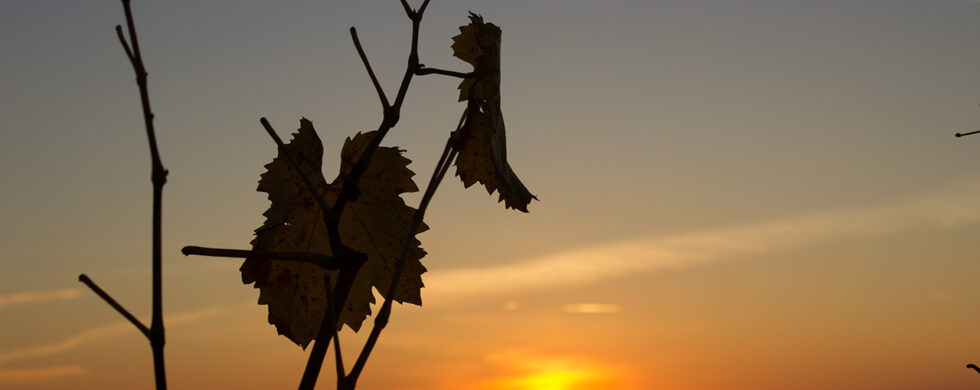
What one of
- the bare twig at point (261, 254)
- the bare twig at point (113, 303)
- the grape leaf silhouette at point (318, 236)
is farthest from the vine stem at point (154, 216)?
the grape leaf silhouette at point (318, 236)

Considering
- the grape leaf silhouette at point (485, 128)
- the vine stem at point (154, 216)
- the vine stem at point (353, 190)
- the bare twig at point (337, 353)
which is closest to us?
the vine stem at point (154, 216)

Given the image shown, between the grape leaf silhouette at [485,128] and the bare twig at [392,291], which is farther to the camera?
the grape leaf silhouette at [485,128]

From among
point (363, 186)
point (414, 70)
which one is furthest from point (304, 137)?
point (414, 70)

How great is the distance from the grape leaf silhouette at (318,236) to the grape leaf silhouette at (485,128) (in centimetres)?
12

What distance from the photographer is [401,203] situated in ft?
5.58

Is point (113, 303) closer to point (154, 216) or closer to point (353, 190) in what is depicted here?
point (154, 216)

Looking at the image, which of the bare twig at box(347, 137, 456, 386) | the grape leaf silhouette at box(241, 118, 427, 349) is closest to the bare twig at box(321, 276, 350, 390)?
the bare twig at box(347, 137, 456, 386)

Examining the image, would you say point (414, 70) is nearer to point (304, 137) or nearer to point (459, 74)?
point (459, 74)

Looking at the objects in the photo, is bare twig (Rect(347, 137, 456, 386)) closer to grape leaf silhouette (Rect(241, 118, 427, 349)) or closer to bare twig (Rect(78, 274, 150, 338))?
grape leaf silhouette (Rect(241, 118, 427, 349))

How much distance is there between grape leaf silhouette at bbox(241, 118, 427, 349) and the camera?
171 cm

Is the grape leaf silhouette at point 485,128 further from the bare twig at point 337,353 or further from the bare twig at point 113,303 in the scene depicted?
the bare twig at point 113,303

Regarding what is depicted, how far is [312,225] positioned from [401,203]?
22cm

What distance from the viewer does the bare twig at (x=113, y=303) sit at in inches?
37.5

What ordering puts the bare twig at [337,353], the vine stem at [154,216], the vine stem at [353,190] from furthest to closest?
the vine stem at [353,190]
the bare twig at [337,353]
the vine stem at [154,216]
